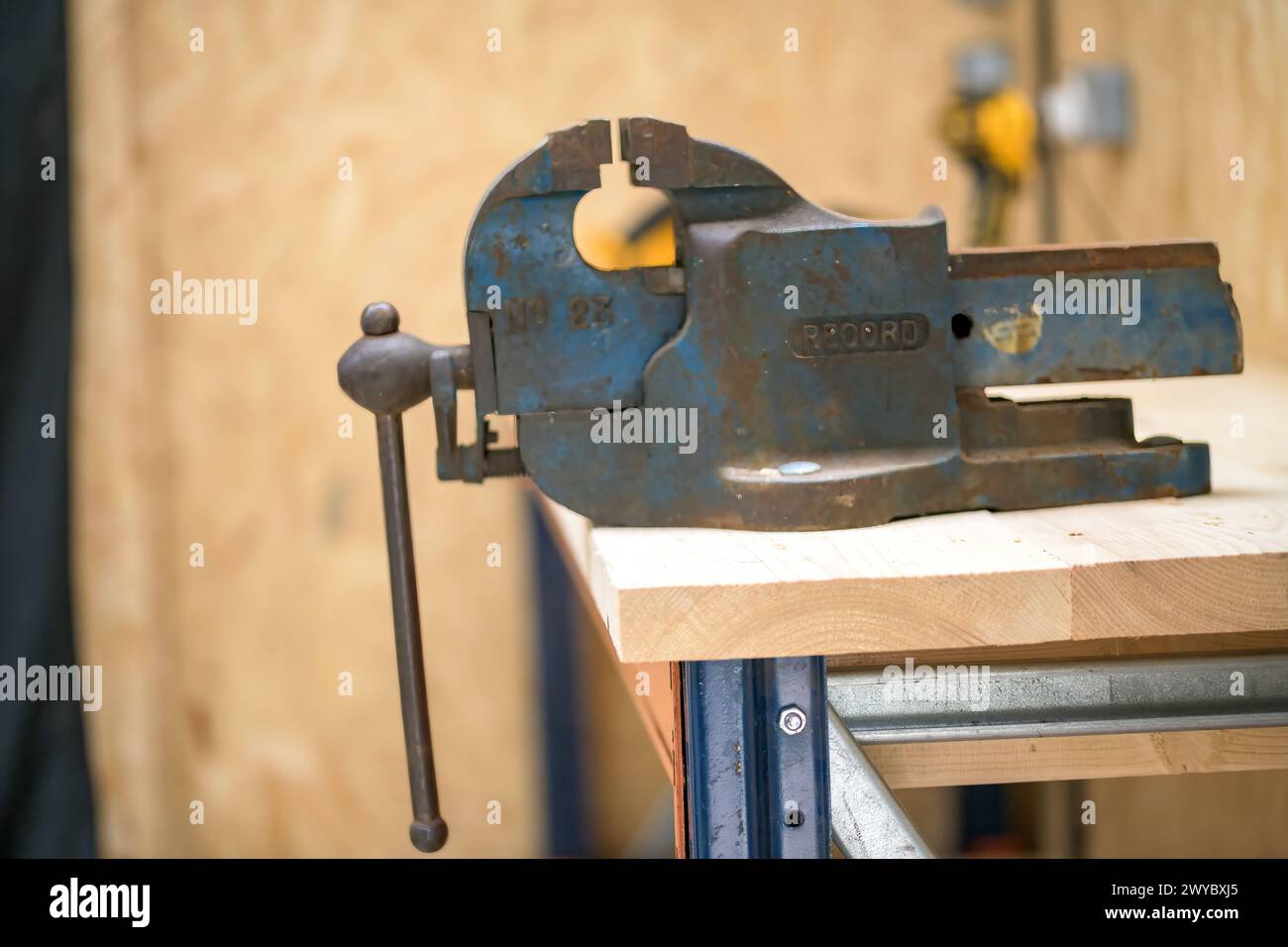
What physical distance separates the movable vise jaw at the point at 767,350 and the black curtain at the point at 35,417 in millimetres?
1456

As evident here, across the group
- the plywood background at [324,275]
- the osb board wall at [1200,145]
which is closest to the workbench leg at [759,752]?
the osb board wall at [1200,145]

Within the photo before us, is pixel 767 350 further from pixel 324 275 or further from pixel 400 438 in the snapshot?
pixel 324 275

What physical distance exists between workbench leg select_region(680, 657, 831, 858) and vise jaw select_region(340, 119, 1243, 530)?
16 cm

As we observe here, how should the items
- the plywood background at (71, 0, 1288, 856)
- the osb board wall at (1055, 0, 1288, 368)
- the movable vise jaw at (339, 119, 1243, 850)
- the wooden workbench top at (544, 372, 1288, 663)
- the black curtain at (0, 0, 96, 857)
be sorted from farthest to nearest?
the plywood background at (71, 0, 1288, 856)
the black curtain at (0, 0, 96, 857)
the osb board wall at (1055, 0, 1288, 368)
the movable vise jaw at (339, 119, 1243, 850)
the wooden workbench top at (544, 372, 1288, 663)

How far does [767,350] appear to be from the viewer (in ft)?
3.37

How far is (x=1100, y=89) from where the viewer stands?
2.53 meters

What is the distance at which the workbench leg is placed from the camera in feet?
2.91

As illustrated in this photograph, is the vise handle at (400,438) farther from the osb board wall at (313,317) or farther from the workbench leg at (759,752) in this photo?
the osb board wall at (313,317)

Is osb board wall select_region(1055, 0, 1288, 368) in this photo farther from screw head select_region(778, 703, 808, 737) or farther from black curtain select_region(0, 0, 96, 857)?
black curtain select_region(0, 0, 96, 857)

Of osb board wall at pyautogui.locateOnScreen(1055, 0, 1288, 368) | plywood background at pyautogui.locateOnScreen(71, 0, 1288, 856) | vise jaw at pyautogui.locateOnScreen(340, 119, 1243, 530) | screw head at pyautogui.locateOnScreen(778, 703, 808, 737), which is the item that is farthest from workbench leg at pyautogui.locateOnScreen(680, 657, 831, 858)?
plywood background at pyautogui.locateOnScreen(71, 0, 1288, 856)

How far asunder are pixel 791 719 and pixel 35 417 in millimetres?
1836

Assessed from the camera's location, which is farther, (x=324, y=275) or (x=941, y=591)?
(x=324, y=275)

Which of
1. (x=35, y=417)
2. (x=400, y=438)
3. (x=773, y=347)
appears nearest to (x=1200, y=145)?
(x=773, y=347)
